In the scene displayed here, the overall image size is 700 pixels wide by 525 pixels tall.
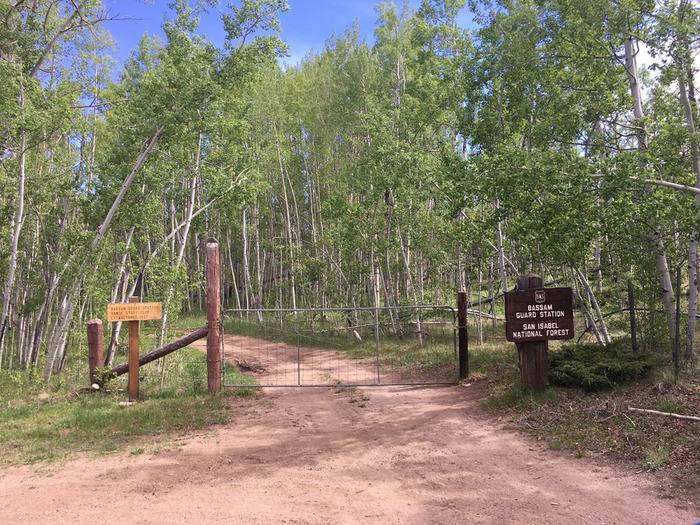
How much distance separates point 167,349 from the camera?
933cm

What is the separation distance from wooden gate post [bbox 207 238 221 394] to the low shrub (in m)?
5.58

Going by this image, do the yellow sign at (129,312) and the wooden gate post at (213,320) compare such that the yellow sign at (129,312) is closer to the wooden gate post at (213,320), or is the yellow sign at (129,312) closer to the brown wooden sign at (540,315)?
the wooden gate post at (213,320)

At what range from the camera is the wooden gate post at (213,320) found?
353 inches

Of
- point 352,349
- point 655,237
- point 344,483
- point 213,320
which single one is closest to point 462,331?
point 655,237

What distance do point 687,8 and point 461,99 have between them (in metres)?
5.58

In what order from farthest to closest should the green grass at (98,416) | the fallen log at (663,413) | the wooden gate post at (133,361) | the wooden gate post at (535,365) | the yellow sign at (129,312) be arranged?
the wooden gate post at (133,361) → the yellow sign at (129,312) → the wooden gate post at (535,365) → the green grass at (98,416) → the fallen log at (663,413)

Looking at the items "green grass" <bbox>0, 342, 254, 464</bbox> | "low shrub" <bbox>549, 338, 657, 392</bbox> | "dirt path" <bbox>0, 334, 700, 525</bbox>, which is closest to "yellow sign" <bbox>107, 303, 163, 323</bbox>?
"green grass" <bbox>0, 342, 254, 464</bbox>

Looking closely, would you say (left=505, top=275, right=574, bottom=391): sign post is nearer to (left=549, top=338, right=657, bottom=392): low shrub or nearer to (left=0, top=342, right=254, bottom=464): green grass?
(left=549, top=338, right=657, bottom=392): low shrub

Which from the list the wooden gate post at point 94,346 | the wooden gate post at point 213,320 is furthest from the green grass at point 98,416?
the wooden gate post at point 94,346

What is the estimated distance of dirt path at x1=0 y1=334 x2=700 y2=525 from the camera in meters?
4.23

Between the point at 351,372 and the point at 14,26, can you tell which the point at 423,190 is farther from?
the point at 14,26

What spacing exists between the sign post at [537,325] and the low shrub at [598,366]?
317 mm

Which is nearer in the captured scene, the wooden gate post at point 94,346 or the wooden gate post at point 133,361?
the wooden gate post at point 133,361

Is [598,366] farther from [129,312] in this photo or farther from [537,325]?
[129,312]
